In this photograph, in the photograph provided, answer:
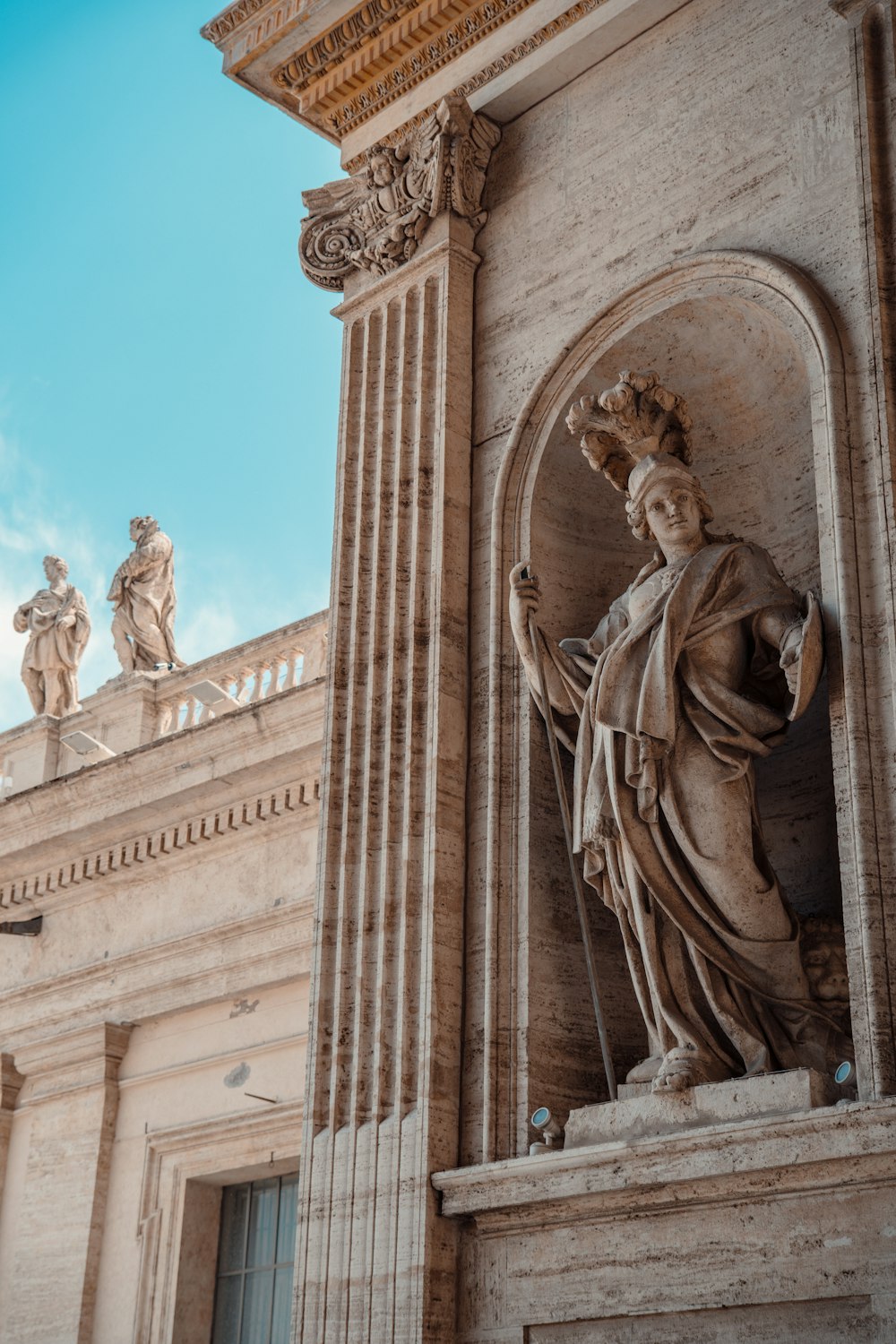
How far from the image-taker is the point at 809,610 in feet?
20.2

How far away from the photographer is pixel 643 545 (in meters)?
7.80

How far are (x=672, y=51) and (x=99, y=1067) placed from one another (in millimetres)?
7882

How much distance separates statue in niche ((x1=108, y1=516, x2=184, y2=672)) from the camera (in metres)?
15.5

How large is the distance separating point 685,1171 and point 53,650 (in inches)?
445

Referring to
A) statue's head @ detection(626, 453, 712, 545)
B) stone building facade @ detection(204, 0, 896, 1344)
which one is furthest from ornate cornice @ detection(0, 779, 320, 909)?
statue's head @ detection(626, 453, 712, 545)

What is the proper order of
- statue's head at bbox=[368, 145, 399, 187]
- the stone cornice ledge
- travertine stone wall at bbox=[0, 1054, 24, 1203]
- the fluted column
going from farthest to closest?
travertine stone wall at bbox=[0, 1054, 24, 1203], statue's head at bbox=[368, 145, 399, 187], the fluted column, the stone cornice ledge

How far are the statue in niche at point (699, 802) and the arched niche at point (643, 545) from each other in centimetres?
27

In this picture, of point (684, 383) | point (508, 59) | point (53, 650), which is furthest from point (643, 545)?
point (53, 650)

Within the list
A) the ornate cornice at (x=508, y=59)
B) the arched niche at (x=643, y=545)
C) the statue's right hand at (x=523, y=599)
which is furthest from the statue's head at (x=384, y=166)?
the statue's right hand at (x=523, y=599)

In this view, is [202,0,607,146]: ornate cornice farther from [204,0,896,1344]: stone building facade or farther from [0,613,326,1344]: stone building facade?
[0,613,326,1344]: stone building facade

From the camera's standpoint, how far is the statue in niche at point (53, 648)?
1602cm

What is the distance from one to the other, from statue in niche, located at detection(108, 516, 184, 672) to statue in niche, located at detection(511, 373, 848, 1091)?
9.14 meters

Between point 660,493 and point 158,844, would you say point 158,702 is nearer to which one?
point 158,844

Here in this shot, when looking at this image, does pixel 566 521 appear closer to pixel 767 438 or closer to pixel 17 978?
pixel 767 438
